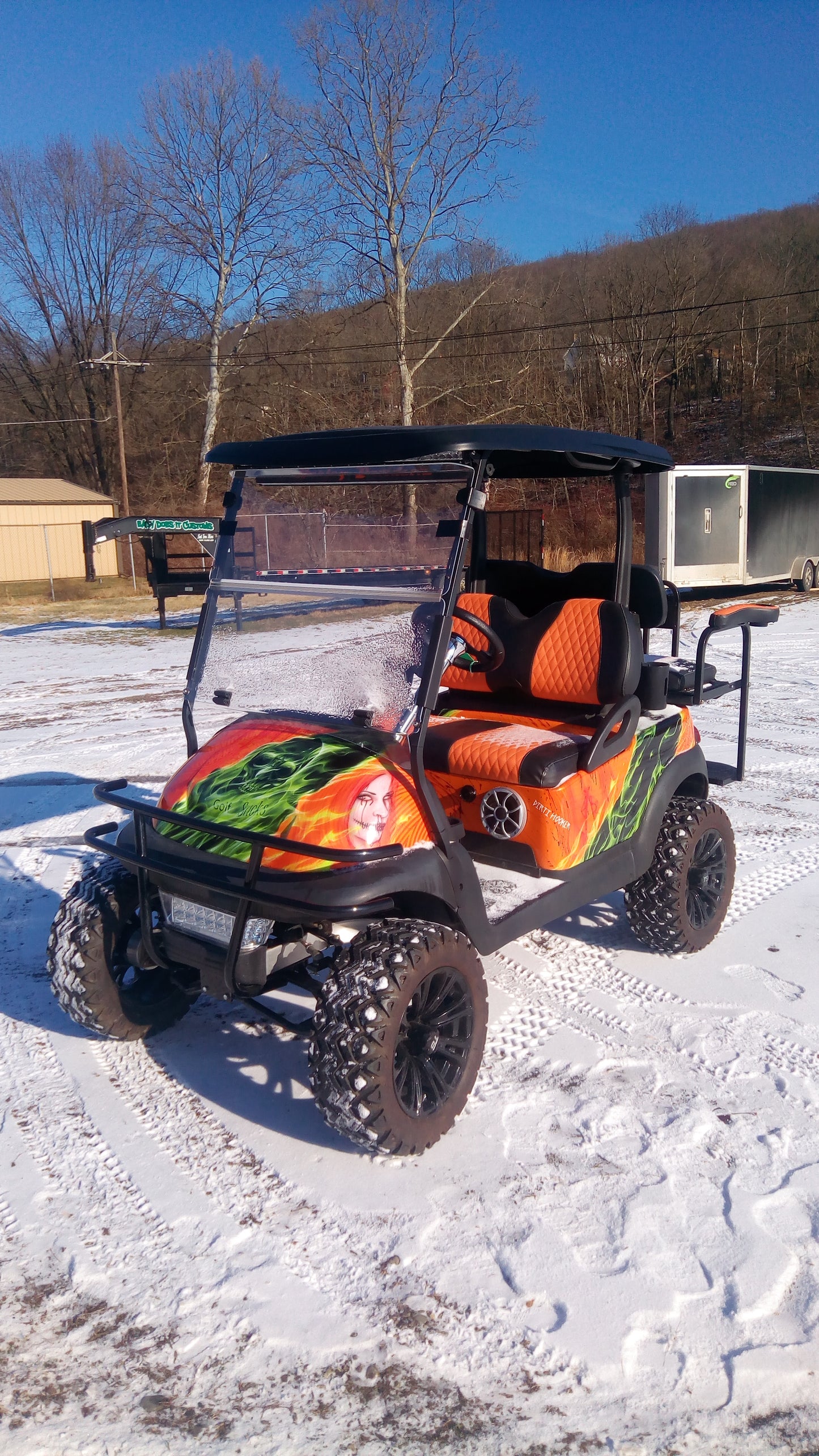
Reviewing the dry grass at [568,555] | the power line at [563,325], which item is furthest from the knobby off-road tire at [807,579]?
the power line at [563,325]

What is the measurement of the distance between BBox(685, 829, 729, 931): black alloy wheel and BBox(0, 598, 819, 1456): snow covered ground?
169mm

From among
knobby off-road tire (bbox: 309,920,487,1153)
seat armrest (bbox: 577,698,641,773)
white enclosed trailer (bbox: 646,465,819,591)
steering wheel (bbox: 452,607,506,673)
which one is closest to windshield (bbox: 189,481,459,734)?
steering wheel (bbox: 452,607,506,673)

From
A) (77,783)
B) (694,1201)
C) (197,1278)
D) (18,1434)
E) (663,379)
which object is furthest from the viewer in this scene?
(663,379)

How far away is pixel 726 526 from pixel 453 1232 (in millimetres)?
16409

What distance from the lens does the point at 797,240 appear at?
45.0 meters

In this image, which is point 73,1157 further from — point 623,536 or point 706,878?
point 623,536

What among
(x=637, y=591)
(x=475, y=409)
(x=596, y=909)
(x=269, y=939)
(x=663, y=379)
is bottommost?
(x=596, y=909)

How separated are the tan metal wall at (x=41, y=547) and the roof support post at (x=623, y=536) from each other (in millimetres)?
26978

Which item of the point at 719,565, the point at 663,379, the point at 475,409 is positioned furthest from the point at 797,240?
the point at 719,565

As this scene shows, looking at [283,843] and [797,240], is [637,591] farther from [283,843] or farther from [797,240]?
[797,240]

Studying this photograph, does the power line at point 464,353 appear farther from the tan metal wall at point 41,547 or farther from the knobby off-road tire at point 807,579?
the knobby off-road tire at point 807,579

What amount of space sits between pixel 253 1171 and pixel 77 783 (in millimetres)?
4393

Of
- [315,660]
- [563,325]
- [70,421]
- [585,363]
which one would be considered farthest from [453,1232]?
[70,421]

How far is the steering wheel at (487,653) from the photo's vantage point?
3814mm
